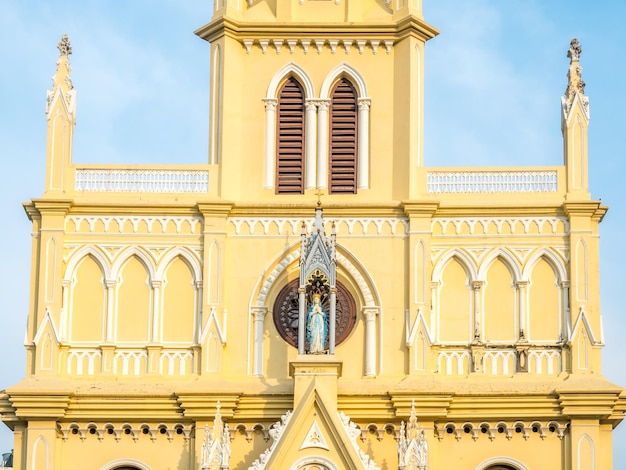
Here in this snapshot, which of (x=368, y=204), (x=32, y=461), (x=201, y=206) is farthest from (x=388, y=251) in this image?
(x=32, y=461)

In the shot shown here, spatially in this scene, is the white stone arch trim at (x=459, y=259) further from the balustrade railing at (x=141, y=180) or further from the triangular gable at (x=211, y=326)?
the balustrade railing at (x=141, y=180)

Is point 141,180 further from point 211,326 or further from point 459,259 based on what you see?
point 459,259

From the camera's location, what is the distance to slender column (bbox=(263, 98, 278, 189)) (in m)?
40.9

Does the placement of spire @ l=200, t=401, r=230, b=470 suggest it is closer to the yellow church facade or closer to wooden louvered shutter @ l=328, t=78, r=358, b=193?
the yellow church facade

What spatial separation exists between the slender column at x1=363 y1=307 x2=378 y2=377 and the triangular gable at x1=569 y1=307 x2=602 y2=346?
382 cm

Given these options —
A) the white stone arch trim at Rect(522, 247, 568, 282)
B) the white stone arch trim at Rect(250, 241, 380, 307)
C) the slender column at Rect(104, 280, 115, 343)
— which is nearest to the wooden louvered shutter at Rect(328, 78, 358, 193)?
the white stone arch trim at Rect(250, 241, 380, 307)

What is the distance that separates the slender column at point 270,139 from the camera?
40875mm

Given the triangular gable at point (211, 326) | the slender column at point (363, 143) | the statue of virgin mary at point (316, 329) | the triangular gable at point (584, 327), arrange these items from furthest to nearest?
the slender column at point (363, 143), the triangular gable at point (211, 326), the triangular gable at point (584, 327), the statue of virgin mary at point (316, 329)

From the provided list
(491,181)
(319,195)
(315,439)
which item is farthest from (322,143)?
(315,439)

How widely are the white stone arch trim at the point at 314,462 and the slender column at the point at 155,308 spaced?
4023 mm

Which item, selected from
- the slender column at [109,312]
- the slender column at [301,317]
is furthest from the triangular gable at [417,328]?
the slender column at [109,312]

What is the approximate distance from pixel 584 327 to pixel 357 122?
6230 mm

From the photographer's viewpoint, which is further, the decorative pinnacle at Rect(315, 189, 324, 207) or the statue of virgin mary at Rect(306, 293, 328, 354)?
the decorative pinnacle at Rect(315, 189, 324, 207)

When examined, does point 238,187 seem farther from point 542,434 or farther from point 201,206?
point 542,434
